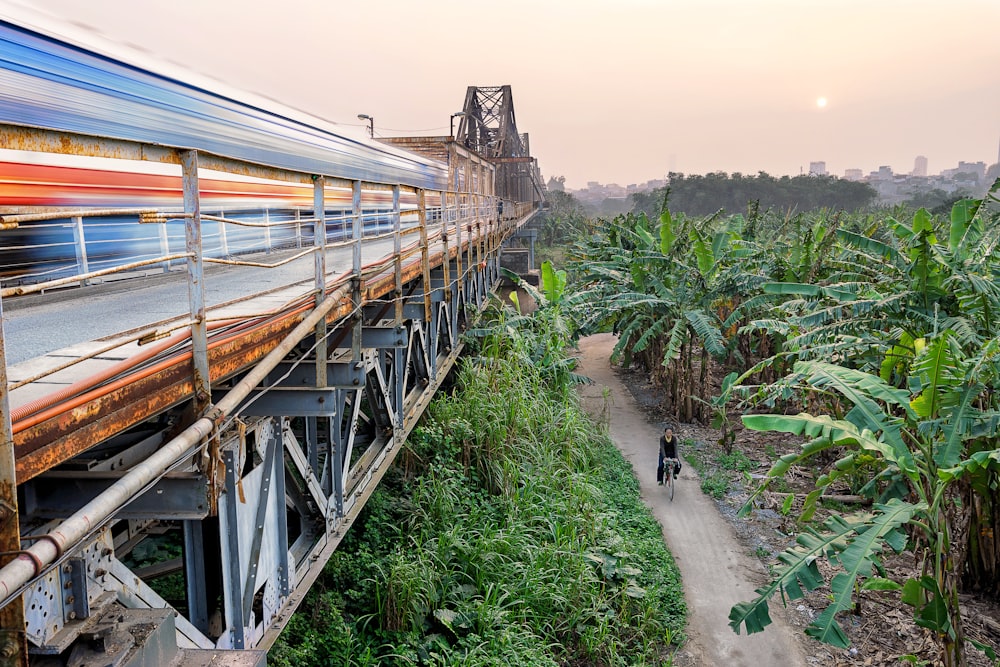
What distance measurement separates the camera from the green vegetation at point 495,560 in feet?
19.9

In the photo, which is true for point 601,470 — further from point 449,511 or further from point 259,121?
point 259,121

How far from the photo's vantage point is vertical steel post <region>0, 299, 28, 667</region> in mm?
1705

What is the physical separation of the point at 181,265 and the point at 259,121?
1.96 m

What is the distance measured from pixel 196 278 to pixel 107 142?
0.57 meters

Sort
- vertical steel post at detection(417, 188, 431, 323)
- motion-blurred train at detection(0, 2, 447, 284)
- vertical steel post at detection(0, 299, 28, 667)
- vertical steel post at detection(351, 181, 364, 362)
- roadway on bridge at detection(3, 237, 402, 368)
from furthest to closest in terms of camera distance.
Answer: vertical steel post at detection(417, 188, 431, 323) < vertical steel post at detection(351, 181, 364, 362) < motion-blurred train at detection(0, 2, 447, 284) < roadway on bridge at detection(3, 237, 402, 368) < vertical steel post at detection(0, 299, 28, 667)

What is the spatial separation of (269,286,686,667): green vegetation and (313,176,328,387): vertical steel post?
98.7 inches

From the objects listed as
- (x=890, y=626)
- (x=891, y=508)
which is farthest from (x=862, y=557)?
(x=890, y=626)

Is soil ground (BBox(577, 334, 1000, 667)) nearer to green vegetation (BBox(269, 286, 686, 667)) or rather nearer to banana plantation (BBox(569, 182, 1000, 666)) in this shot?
banana plantation (BBox(569, 182, 1000, 666))

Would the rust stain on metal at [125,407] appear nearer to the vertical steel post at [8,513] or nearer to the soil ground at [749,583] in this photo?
the vertical steel post at [8,513]

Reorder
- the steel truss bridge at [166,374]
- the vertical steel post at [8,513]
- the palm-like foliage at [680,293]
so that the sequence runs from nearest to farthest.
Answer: the vertical steel post at [8,513] → the steel truss bridge at [166,374] → the palm-like foliage at [680,293]

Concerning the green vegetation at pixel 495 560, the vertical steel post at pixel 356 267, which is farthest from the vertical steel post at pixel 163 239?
the green vegetation at pixel 495 560

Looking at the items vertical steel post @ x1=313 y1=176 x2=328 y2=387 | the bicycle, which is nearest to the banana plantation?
the bicycle

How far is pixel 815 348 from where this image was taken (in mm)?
7645

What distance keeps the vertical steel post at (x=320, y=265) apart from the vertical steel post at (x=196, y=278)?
1.14m
